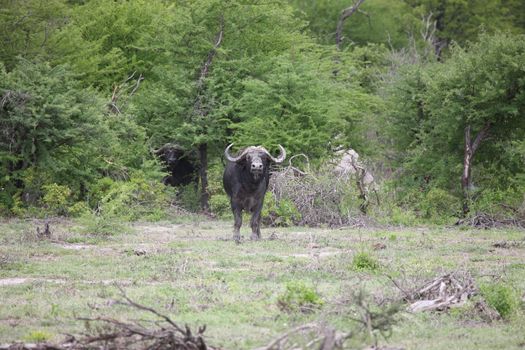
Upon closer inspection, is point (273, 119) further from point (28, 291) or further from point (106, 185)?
point (28, 291)

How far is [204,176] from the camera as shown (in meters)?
27.7

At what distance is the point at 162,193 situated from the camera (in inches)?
994

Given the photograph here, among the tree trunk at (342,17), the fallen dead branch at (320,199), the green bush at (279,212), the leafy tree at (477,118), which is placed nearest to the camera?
the green bush at (279,212)

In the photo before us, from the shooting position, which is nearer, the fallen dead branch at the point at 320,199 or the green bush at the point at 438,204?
the fallen dead branch at the point at 320,199

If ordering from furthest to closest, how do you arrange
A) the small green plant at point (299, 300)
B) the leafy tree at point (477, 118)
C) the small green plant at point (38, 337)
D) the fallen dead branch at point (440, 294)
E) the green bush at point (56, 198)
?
the green bush at point (56, 198)
the leafy tree at point (477, 118)
the fallen dead branch at point (440, 294)
the small green plant at point (299, 300)
the small green plant at point (38, 337)

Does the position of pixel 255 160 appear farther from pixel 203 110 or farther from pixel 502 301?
pixel 203 110

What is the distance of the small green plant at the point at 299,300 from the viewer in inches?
381

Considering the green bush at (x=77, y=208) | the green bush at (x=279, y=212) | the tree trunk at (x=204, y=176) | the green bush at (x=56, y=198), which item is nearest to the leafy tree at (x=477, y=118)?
the green bush at (x=279, y=212)

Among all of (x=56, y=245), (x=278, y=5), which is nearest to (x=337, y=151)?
(x=278, y=5)

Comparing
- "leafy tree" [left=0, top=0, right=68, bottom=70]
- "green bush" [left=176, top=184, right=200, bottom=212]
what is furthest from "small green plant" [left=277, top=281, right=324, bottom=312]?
"leafy tree" [left=0, top=0, right=68, bottom=70]

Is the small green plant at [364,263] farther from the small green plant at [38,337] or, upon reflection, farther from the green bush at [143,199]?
the green bush at [143,199]

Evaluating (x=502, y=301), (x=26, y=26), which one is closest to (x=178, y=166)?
Answer: (x=26, y=26)

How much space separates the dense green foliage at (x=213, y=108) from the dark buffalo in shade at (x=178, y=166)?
0.84m

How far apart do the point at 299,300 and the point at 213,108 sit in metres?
17.9
